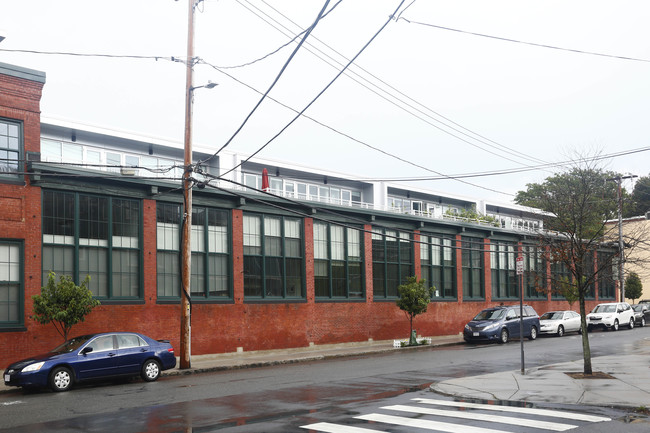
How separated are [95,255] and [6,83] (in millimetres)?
6401

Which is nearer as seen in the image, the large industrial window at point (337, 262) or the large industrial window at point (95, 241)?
the large industrial window at point (95, 241)

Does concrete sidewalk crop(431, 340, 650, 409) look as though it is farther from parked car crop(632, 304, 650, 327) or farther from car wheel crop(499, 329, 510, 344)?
parked car crop(632, 304, 650, 327)

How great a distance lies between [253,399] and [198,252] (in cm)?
1308

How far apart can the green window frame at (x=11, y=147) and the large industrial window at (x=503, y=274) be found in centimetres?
2974

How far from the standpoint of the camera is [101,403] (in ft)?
46.7

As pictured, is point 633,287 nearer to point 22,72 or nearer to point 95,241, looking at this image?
point 95,241

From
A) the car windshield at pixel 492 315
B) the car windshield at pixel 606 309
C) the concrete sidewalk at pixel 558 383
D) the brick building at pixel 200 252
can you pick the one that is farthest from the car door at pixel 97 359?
the car windshield at pixel 606 309

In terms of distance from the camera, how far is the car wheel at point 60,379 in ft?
54.7

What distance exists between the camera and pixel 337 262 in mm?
32625

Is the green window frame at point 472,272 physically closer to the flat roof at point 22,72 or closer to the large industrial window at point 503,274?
the large industrial window at point 503,274

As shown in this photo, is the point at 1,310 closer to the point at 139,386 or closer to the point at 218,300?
the point at 139,386

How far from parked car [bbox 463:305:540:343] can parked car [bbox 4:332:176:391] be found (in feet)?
56.7

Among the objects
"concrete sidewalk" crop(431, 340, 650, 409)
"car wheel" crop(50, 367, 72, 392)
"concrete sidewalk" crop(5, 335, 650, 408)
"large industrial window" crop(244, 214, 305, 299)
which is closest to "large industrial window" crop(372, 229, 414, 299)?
"large industrial window" crop(244, 214, 305, 299)

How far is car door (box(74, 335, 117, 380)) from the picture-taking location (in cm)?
1741
